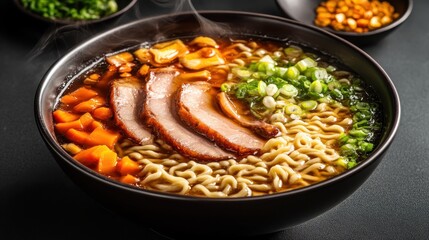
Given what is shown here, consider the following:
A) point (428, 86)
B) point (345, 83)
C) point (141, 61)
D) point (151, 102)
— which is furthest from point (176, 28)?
point (428, 86)

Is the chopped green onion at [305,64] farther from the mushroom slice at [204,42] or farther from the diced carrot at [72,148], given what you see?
the diced carrot at [72,148]

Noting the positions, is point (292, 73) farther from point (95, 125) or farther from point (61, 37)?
point (61, 37)

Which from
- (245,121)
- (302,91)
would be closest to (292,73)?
(302,91)

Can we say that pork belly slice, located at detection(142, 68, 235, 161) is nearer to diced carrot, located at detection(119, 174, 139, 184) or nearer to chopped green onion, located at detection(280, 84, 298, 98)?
diced carrot, located at detection(119, 174, 139, 184)

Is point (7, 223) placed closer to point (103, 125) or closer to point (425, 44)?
point (103, 125)

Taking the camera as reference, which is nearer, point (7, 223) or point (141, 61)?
point (7, 223)

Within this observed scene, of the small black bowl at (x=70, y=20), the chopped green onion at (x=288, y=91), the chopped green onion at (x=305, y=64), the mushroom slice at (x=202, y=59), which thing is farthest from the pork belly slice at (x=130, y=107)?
the small black bowl at (x=70, y=20)

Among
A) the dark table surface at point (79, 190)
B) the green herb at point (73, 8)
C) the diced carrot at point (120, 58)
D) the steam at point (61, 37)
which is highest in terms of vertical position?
the diced carrot at point (120, 58)
